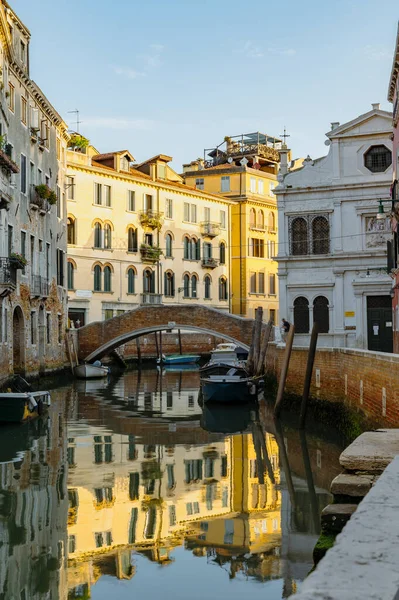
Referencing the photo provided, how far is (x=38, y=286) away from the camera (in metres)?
24.6

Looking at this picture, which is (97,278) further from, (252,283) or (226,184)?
(226,184)

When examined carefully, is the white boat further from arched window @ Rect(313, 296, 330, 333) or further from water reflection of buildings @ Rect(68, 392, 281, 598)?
water reflection of buildings @ Rect(68, 392, 281, 598)

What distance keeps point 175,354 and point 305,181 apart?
1594 cm

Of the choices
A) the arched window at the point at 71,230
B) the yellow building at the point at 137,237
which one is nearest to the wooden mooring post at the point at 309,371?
the yellow building at the point at 137,237

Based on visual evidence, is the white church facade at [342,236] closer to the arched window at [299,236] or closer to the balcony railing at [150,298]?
the arched window at [299,236]

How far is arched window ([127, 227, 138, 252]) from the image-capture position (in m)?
37.4

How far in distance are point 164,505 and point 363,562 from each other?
621 cm

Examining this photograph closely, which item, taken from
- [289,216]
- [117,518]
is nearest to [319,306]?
[289,216]

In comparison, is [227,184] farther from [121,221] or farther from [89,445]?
[89,445]

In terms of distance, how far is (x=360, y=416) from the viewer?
12.2m

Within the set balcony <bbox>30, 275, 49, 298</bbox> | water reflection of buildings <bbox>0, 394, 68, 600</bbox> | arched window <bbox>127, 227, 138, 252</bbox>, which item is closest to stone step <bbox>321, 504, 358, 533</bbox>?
water reflection of buildings <bbox>0, 394, 68, 600</bbox>

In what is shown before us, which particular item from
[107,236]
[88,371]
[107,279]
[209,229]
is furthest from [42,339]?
[209,229]

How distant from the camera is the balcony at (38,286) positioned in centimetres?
2416

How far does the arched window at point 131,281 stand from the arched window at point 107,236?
1.72 metres
